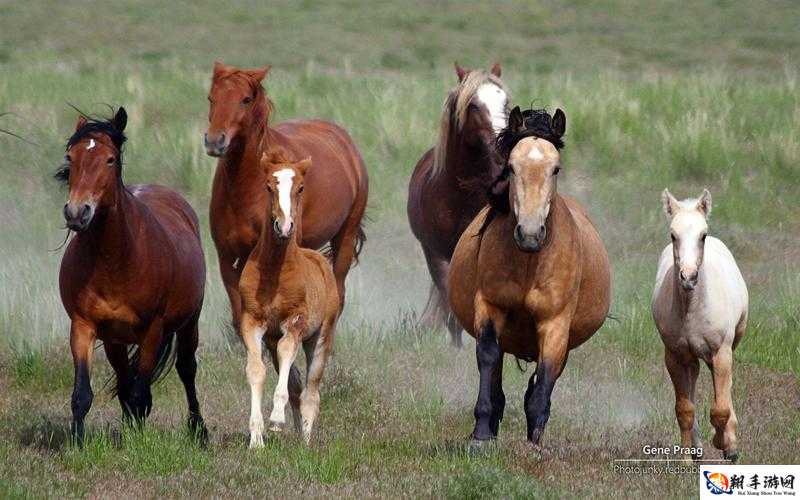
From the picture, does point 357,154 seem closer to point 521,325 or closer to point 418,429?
point 418,429

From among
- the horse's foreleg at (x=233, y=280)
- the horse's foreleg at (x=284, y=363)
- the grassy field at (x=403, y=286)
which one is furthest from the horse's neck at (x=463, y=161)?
the horse's foreleg at (x=284, y=363)

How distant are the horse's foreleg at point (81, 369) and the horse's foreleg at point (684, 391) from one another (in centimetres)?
334

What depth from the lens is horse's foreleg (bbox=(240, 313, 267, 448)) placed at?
309 inches

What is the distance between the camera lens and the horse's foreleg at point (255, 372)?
7852 millimetres

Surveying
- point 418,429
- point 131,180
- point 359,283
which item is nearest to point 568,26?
point 131,180

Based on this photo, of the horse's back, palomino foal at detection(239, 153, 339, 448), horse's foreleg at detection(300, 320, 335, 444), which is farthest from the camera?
the horse's back

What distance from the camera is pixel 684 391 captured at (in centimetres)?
837

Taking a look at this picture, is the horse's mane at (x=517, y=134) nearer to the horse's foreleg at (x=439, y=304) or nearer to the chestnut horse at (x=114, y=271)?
the chestnut horse at (x=114, y=271)

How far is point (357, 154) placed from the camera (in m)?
11.8

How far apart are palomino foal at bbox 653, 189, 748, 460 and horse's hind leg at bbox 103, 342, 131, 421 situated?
131 inches

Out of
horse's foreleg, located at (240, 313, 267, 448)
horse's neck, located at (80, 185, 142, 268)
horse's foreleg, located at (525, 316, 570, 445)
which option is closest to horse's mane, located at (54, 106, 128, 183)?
horse's neck, located at (80, 185, 142, 268)

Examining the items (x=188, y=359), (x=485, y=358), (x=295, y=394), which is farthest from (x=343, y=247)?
(x=485, y=358)

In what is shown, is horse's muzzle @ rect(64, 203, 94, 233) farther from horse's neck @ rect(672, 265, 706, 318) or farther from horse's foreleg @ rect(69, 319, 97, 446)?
horse's neck @ rect(672, 265, 706, 318)

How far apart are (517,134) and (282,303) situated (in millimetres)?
1645
